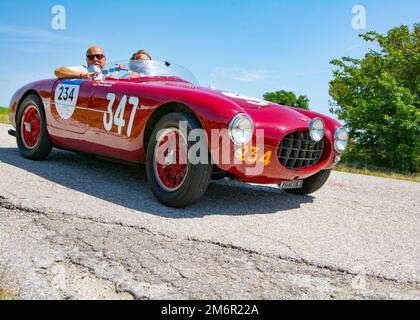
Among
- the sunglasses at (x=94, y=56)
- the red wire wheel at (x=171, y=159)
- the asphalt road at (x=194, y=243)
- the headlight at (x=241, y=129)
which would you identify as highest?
the sunglasses at (x=94, y=56)

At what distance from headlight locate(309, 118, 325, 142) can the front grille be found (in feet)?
0.18

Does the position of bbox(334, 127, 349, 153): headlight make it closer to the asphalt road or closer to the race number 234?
the asphalt road

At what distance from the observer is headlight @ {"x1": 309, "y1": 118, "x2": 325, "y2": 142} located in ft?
11.9

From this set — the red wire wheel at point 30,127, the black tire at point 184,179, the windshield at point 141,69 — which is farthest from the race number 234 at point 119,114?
the red wire wheel at point 30,127

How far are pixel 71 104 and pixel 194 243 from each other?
7.96 ft

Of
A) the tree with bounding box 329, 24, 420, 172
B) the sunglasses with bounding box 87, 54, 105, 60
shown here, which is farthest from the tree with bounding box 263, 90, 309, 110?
the sunglasses with bounding box 87, 54, 105, 60

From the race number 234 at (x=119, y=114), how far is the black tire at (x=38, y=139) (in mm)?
1227

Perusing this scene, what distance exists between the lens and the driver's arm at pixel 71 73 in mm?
4594

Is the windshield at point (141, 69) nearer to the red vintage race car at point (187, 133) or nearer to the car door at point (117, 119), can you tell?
the red vintage race car at point (187, 133)

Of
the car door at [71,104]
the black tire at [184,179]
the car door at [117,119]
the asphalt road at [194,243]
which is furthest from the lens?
the car door at [71,104]

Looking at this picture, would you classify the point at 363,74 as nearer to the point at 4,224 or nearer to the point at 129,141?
the point at 129,141

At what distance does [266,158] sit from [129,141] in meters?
1.25

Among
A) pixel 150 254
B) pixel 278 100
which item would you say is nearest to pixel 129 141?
pixel 150 254

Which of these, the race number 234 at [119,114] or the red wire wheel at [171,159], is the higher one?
the race number 234 at [119,114]
